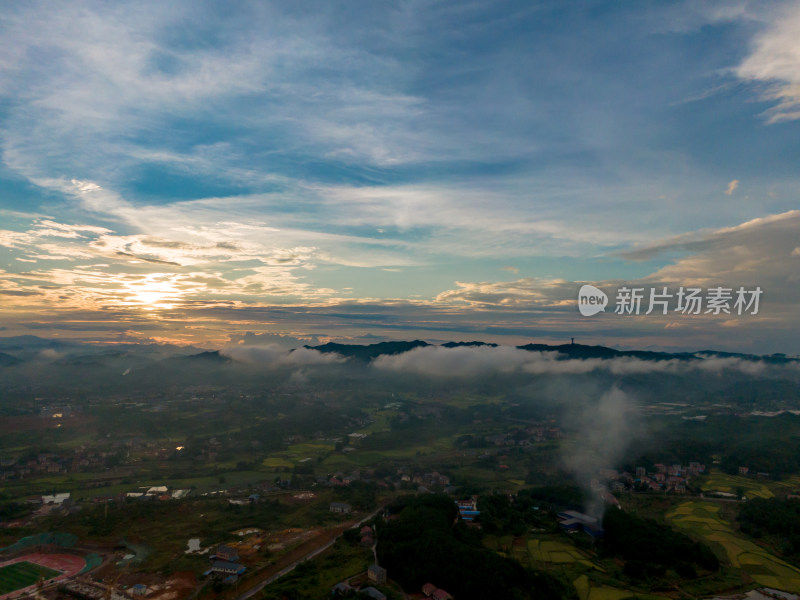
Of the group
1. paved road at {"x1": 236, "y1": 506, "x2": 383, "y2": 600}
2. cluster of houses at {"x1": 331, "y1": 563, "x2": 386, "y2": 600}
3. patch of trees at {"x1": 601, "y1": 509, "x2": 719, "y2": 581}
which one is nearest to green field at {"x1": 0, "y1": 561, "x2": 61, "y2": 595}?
paved road at {"x1": 236, "y1": 506, "x2": 383, "y2": 600}

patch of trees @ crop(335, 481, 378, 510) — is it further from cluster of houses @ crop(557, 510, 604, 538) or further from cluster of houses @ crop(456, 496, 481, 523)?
cluster of houses @ crop(557, 510, 604, 538)

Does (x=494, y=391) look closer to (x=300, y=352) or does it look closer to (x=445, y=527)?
(x=300, y=352)

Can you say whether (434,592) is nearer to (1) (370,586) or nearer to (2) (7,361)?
(1) (370,586)

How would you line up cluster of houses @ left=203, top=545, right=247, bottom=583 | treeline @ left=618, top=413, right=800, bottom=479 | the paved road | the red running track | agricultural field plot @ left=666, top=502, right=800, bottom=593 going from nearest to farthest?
the paved road, cluster of houses @ left=203, top=545, right=247, bottom=583, agricultural field plot @ left=666, top=502, right=800, bottom=593, the red running track, treeline @ left=618, top=413, right=800, bottom=479

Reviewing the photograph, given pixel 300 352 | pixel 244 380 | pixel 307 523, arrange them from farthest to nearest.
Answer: pixel 300 352 < pixel 244 380 < pixel 307 523

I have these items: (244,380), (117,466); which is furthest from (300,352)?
(117,466)

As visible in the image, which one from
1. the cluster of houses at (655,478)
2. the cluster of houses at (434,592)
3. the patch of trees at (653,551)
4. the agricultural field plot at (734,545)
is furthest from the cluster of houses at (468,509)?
the cluster of houses at (655,478)
